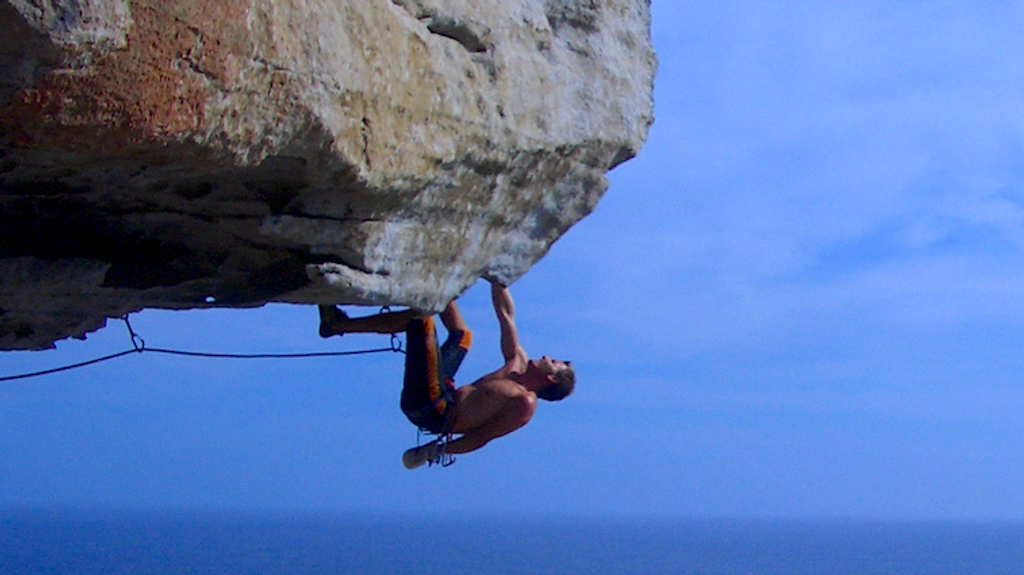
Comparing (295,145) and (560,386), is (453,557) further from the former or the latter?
(295,145)

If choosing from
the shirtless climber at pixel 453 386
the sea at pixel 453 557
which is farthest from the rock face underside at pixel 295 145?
the sea at pixel 453 557

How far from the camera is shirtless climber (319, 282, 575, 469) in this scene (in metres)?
6.93

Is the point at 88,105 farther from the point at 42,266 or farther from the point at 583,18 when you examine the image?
the point at 583,18

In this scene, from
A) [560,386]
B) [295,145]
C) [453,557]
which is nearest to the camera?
[295,145]

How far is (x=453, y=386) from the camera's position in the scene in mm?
7445

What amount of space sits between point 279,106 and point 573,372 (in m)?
3.77

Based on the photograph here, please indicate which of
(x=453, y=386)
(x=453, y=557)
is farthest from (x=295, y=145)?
(x=453, y=557)

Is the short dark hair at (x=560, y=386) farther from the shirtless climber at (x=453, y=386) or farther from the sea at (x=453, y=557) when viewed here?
the sea at (x=453, y=557)

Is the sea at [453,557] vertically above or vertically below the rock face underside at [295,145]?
above

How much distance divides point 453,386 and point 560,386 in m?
0.68

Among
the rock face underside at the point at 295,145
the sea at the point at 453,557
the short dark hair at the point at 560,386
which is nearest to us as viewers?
the rock face underside at the point at 295,145

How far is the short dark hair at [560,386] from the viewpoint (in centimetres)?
765

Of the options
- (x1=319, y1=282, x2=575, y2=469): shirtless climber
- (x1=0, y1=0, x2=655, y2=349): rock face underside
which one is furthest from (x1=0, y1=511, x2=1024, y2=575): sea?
(x1=0, y1=0, x2=655, y2=349): rock face underside

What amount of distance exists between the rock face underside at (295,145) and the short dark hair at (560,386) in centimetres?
148
